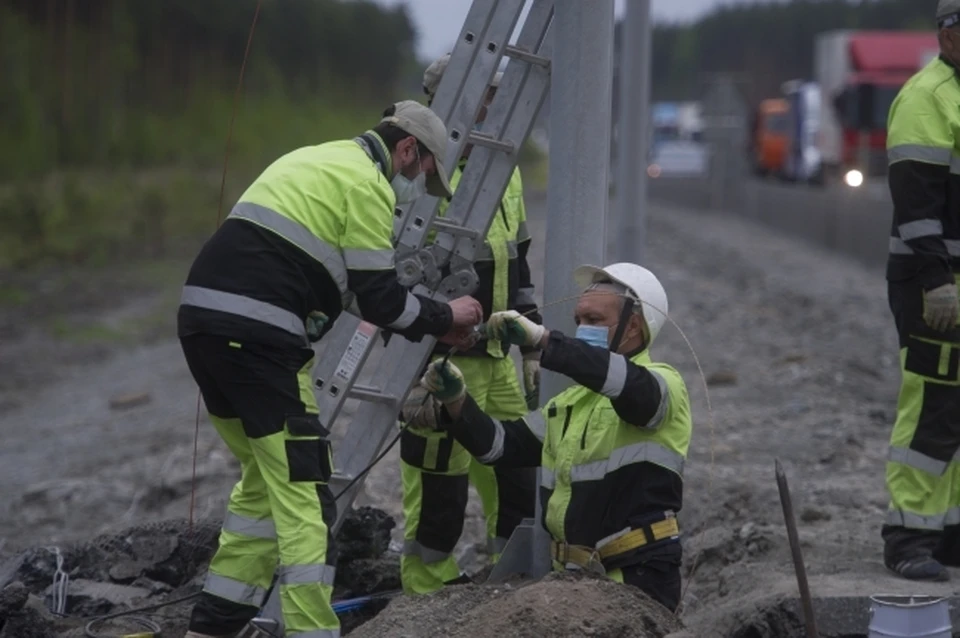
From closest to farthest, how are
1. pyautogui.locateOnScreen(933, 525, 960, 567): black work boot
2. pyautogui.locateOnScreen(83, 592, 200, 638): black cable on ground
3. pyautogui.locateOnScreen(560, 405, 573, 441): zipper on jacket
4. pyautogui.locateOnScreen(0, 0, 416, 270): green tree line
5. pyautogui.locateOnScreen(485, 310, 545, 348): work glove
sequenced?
pyautogui.locateOnScreen(485, 310, 545, 348): work glove → pyautogui.locateOnScreen(560, 405, 573, 441): zipper on jacket → pyautogui.locateOnScreen(83, 592, 200, 638): black cable on ground → pyautogui.locateOnScreen(933, 525, 960, 567): black work boot → pyautogui.locateOnScreen(0, 0, 416, 270): green tree line

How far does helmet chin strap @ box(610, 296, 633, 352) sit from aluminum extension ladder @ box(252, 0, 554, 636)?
82 cm

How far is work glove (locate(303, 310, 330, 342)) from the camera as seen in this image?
224 inches

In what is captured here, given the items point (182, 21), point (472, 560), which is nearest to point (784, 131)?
point (182, 21)

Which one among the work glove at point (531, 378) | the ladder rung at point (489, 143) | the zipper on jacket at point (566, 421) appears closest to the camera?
the zipper on jacket at point (566, 421)

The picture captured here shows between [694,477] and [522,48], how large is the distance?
3.90m

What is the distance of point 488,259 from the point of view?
6.94 m

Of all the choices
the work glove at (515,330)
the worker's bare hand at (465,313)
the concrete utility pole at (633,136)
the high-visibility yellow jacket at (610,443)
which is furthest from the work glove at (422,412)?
the concrete utility pole at (633,136)

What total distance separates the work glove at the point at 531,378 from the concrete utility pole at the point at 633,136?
2.49 m

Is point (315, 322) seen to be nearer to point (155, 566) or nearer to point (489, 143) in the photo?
point (489, 143)

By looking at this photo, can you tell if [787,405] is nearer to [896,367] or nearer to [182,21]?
[896,367]

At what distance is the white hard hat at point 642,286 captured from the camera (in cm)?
586

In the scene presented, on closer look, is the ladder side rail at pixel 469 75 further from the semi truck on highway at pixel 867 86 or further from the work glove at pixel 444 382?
the semi truck on highway at pixel 867 86

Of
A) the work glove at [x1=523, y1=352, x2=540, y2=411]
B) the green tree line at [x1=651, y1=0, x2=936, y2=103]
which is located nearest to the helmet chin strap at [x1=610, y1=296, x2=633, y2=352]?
the work glove at [x1=523, y1=352, x2=540, y2=411]

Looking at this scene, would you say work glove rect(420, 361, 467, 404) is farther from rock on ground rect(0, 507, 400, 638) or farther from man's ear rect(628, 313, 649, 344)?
rock on ground rect(0, 507, 400, 638)
